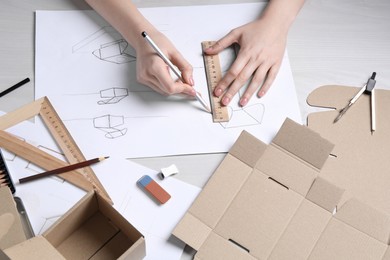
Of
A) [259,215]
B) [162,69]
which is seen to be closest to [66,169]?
[162,69]

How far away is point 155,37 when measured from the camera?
40.3 inches

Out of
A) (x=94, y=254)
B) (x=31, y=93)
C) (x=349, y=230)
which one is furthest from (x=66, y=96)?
(x=349, y=230)

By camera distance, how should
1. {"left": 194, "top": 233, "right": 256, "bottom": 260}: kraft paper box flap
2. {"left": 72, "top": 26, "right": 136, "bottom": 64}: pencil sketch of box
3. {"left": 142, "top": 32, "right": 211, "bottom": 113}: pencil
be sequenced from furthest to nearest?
{"left": 72, "top": 26, "right": 136, "bottom": 64}: pencil sketch of box → {"left": 142, "top": 32, "right": 211, "bottom": 113}: pencil → {"left": 194, "top": 233, "right": 256, "bottom": 260}: kraft paper box flap

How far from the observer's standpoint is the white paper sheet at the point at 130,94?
959mm

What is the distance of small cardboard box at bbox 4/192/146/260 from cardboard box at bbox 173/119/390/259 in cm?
10

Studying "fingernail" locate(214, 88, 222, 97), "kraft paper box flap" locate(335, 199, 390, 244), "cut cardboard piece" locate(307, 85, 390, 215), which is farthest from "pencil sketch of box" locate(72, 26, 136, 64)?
"kraft paper box flap" locate(335, 199, 390, 244)

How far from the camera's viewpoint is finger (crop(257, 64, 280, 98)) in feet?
3.37

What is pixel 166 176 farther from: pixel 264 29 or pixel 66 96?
pixel 264 29

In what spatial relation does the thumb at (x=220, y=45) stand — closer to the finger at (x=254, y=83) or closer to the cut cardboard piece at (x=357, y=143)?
the finger at (x=254, y=83)

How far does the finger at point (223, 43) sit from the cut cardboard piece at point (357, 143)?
0.22 m

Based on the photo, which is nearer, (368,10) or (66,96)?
(66,96)

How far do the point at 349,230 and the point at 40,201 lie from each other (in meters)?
0.58

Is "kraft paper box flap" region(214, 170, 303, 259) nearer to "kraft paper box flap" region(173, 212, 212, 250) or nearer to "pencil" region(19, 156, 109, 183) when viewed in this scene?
"kraft paper box flap" region(173, 212, 212, 250)

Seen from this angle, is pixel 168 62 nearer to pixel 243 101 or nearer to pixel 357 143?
pixel 243 101
